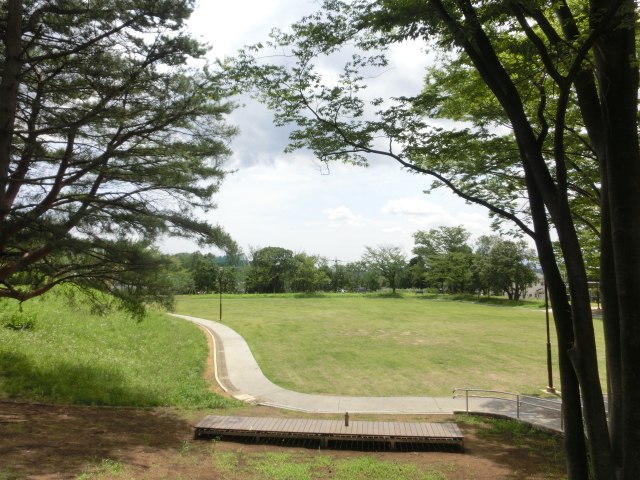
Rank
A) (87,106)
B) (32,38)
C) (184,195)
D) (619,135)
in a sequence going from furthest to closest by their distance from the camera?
(184,195) < (87,106) < (32,38) < (619,135)

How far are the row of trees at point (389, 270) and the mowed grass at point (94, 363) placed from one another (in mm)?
36772

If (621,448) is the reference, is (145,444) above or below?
below

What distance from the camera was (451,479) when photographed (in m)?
5.91

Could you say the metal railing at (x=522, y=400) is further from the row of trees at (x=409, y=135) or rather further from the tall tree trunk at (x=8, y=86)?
the tall tree trunk at (x=8, y=86)

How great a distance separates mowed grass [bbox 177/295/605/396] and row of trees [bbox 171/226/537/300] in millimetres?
20531

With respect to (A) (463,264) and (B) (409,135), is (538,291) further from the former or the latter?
(B) (409,135)

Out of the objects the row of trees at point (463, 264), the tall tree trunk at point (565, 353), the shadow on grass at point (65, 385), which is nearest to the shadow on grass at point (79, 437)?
the shadow on grass at point (65, 385)

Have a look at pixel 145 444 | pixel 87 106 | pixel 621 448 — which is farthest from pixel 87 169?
pixel 621 448

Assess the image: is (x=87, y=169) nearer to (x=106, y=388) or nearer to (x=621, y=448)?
(x=106, y=388)

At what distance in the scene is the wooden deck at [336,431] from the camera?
728cm

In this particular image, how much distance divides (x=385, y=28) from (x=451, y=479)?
6.58 metres

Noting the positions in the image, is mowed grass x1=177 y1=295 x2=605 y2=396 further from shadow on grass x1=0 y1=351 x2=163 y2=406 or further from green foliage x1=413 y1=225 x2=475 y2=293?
green foliage x1=413 y1=225 x2=475 y2=293

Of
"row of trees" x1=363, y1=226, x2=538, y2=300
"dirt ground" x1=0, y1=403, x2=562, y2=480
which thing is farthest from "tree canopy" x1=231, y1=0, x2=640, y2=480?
"row of trees" x1=363, y1=226, x2=538, y2=300

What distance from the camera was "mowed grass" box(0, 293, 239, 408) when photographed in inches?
393
